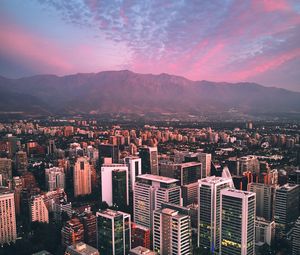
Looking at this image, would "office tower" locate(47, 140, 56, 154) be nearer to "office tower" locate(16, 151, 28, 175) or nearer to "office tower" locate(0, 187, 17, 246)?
"office tower" locate(16, 151, 28, 175)

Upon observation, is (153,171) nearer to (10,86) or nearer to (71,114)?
(10,86)

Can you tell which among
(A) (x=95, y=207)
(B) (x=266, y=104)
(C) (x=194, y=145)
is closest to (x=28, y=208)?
(A) (x=95, y=207)

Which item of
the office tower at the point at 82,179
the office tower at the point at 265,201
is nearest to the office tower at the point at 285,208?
the office tower at the point at 265,201

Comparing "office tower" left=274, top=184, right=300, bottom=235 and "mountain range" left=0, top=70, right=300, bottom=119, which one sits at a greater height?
"mountain range" left=0, top=70, right=300, bottom=119

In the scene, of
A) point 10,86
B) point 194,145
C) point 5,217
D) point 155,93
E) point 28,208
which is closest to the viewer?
point 5,217

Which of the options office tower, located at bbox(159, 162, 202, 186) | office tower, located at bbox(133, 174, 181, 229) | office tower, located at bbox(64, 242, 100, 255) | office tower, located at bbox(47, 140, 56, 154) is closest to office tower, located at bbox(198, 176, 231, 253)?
office tower, located at bbox(133, 174, 181, 229)

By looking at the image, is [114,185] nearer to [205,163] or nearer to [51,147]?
[205,163]

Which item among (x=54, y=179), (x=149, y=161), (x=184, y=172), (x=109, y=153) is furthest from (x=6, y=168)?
(x=184, y=172)
